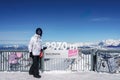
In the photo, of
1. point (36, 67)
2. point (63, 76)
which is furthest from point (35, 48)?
point (63, 76)

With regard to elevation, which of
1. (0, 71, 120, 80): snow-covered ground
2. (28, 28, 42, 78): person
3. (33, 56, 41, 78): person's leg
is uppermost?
(28, 28, 42, 78): person

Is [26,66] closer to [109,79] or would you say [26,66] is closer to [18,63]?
[18,63]

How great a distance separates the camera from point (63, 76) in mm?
12648

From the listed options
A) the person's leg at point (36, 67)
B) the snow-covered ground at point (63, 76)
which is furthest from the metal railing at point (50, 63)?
the person's leg at point (36, 67)

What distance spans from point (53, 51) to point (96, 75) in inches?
92.2

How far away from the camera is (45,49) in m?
13.6

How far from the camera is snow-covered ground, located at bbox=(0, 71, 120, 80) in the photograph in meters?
12.2

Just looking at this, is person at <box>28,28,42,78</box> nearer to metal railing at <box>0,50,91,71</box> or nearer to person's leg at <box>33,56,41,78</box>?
person's leg at <box>33,56,41,78</box>

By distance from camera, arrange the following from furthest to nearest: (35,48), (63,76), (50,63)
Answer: (50,63)
(63,76)
(35,48)

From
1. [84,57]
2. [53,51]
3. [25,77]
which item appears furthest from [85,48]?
[25,77]

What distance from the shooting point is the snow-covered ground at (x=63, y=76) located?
12.2m

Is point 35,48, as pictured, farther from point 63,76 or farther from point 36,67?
point 63,76

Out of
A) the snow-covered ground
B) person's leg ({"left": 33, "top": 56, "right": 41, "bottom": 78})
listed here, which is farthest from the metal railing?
person's leg ({"left": 33, "top": 56, "right": 41, "bottom": 78})

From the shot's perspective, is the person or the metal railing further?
the metal railing
